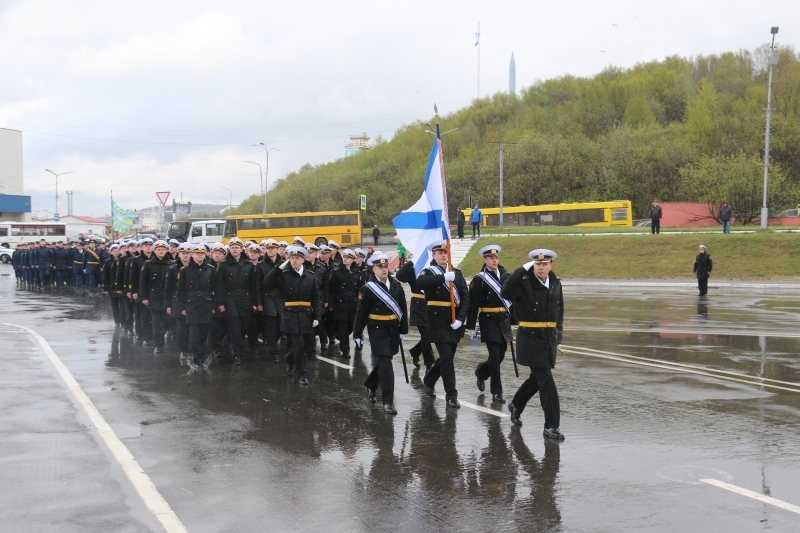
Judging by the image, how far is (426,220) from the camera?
401 inches

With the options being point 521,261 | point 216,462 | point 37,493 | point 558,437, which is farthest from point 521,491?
point 521,261

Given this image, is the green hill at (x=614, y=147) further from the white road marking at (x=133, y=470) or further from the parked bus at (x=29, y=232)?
the white road marking at (x=133, y=470)

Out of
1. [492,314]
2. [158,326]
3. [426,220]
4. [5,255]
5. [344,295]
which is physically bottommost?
[5,255]

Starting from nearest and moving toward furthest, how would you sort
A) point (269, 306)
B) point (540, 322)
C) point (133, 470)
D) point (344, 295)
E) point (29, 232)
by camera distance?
point (133, 470) < point (540, 322) < point (269, 306) < point (344, 295) < point (29, 232)

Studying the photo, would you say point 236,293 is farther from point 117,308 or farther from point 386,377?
point 117,308

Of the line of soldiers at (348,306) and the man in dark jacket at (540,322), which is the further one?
the line of soldiers at (348,306)

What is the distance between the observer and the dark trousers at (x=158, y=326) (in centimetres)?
1421

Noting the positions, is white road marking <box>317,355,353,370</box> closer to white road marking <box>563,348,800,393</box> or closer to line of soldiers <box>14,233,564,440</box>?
line of soldiers <box>14,233,564,440</box>

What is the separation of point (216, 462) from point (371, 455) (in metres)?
1.34

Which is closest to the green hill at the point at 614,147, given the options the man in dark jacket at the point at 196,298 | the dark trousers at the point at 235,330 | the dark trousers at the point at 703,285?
the dark trousers at the point at 703,285

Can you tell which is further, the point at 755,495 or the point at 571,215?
the point at 571,215

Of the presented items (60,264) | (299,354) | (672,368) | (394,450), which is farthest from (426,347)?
(60,264)

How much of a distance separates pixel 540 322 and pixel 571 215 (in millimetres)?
53104

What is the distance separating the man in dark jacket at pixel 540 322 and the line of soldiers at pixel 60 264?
22.7m
